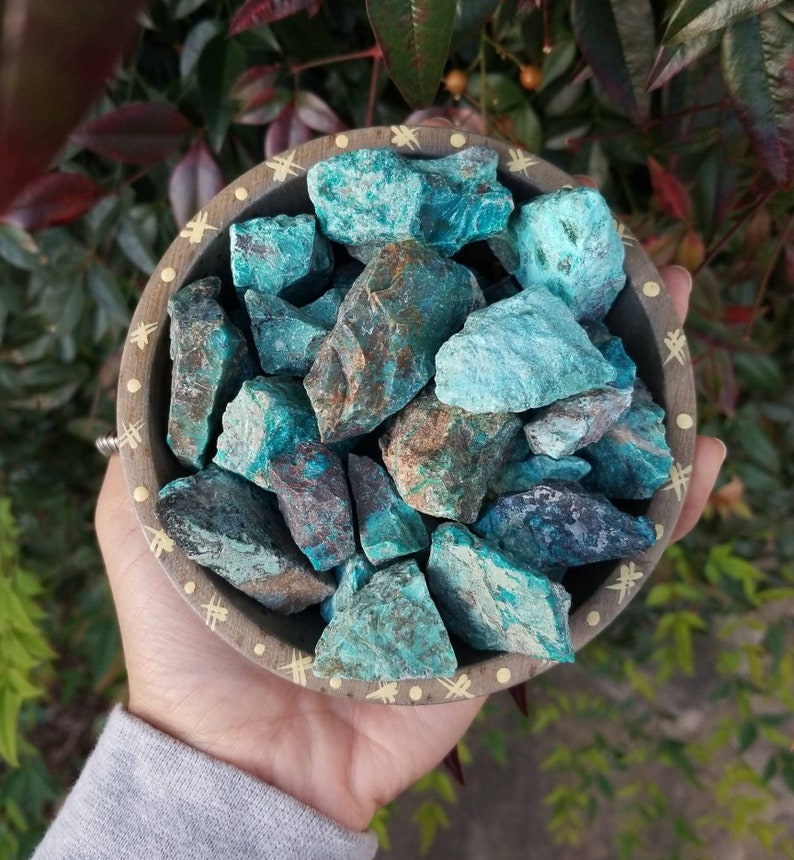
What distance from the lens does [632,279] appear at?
0.64 metres

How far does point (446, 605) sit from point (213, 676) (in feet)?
0.98

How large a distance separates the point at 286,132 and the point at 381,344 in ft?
1.05

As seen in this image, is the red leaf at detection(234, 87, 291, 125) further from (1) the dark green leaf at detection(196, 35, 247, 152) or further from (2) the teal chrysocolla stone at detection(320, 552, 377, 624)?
(2) the teal chrysocolla stone at detection(320, 552, 377, 624)

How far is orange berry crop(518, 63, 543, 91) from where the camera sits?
744 mm

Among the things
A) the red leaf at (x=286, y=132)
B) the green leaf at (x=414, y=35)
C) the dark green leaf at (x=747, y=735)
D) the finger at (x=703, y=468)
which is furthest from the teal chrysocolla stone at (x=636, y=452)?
the dark green leaf at (x=747, y=735)

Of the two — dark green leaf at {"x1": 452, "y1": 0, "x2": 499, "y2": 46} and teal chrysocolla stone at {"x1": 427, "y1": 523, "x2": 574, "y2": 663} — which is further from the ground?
dark green leaf at {"x1": 452, "y1": 0, "x2": 499, "y2": 46}

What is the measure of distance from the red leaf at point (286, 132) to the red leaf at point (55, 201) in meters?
0.20

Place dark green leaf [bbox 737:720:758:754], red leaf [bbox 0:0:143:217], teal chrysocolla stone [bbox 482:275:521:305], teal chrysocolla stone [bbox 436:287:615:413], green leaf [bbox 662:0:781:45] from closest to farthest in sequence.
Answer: red leaf [bbox 0:0:143:217], green leaf [bbox 662:0:781:45], teal chrysocolla stone [bbox 436:287:615:413], teal chrysocolla stone [bbox 482:275:521:305], dark green leaf [bbox 737:720:758:754]

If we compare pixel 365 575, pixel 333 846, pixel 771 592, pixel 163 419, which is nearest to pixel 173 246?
pixel 163 419

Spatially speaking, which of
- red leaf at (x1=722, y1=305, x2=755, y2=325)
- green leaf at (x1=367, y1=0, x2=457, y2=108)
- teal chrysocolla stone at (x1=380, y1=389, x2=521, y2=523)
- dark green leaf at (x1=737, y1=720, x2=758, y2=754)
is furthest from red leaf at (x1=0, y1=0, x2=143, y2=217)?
dark green leaf at (x1=737, y1=720, x2=758, y2=754)

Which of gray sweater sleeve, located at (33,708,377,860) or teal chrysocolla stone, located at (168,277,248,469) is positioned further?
gray sweater sleeve, located at (33,708,377,860)

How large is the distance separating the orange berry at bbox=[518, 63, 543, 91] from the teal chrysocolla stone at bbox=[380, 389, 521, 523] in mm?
392

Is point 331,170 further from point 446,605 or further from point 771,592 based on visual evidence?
point 771,592

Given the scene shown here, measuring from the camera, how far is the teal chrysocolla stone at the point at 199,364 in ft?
1.90
